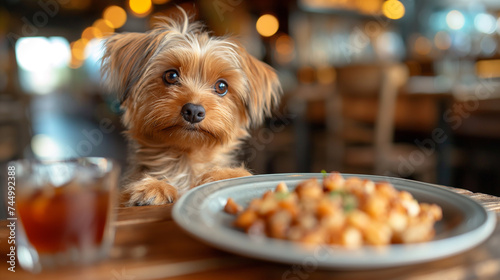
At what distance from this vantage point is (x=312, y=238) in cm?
61

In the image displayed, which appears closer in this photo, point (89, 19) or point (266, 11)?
point (266, 11)

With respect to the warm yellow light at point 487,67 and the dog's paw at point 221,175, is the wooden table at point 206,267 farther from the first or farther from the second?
the warm yellow light at point 487,67

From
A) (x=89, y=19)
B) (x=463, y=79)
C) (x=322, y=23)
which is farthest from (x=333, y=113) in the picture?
(x=89, y=19)

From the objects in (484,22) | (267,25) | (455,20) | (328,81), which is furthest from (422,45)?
(267,25)

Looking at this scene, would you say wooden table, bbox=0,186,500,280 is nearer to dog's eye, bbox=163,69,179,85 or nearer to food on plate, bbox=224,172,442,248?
food on plate, bbox=224,172,442,248

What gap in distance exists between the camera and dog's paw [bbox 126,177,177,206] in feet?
3.73

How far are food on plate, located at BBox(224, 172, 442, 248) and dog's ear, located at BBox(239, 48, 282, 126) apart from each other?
0.87 m

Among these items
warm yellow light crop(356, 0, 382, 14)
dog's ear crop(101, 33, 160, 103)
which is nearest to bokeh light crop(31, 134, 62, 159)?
dog's ear crop(101, 33, 160, 103)

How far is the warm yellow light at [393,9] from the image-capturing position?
26.1 ft

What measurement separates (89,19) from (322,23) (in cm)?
756

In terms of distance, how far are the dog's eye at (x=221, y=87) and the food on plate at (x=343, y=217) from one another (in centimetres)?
81

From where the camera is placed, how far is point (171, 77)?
1.53 metres

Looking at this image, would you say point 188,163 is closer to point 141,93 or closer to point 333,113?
point 141,93

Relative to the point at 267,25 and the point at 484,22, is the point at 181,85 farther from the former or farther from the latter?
the point at 267,25
